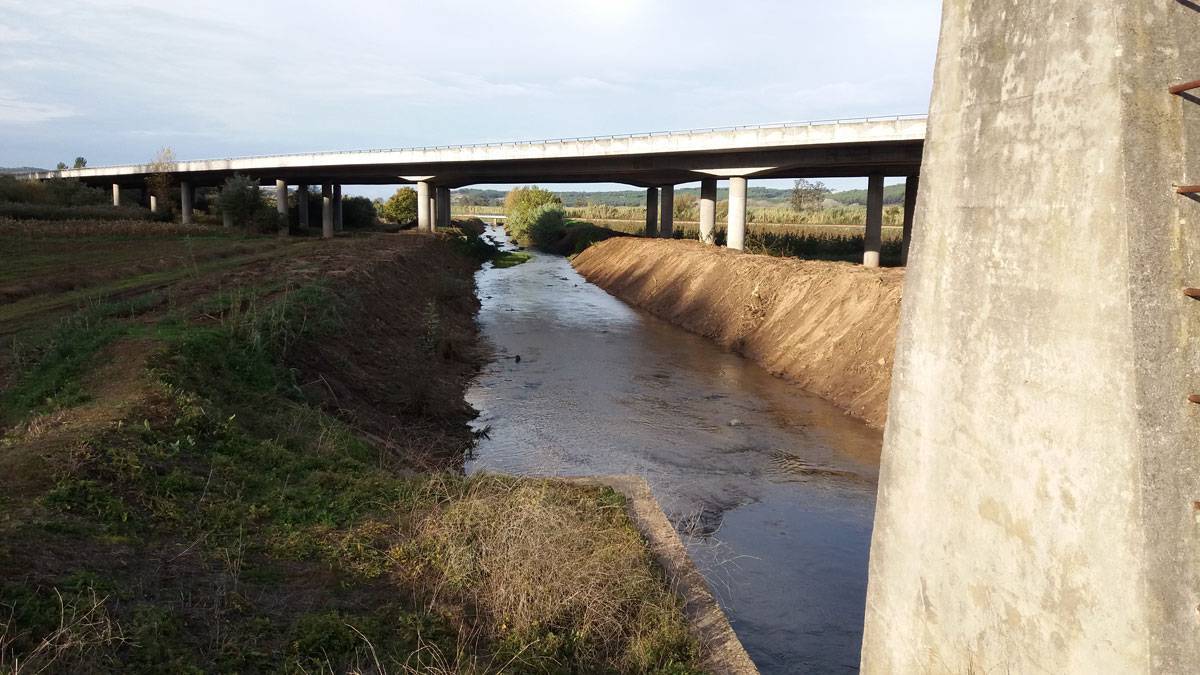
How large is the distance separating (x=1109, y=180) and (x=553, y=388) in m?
16.7

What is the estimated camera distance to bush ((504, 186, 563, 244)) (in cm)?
8944

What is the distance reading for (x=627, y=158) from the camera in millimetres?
46719

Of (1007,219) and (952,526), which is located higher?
(1007,219)

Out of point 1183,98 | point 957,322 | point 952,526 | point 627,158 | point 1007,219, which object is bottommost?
point 952,526

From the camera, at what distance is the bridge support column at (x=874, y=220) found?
39.6 metres

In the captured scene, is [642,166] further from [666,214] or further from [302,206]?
[302,206]

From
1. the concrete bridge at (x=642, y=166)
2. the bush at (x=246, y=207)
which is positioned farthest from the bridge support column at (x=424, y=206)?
the bush at (x=246, y=207)

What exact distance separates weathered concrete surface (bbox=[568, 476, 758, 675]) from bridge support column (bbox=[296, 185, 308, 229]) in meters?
64.7

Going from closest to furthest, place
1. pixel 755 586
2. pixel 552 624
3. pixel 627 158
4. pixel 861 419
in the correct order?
pixel 552 624 < pixel 755 586 < pixel 861 419 < pixel 627 158

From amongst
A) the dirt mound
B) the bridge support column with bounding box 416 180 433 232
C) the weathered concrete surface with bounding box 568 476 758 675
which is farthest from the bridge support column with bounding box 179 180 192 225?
the weathered concrete surface with bounding box 568 476 758 675

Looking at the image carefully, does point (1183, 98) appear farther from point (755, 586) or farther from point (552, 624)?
point (755, 586)

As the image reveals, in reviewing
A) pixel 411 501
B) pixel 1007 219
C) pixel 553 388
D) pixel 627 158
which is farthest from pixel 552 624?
pixel 627 158

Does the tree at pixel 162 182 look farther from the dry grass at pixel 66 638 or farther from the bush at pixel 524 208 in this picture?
the dry grass at pixel 66 638

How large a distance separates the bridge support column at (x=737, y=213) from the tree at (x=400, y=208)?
5653cm
